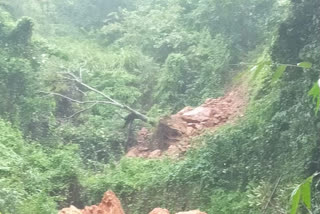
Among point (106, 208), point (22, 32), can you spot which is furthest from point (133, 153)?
point (106, 208)

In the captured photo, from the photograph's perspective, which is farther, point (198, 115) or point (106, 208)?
point (198, 115)

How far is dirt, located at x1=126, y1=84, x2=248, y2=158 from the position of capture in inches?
394

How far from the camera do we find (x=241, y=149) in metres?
7.32

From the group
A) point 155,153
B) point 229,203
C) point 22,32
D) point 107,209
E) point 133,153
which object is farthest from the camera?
point 22,32

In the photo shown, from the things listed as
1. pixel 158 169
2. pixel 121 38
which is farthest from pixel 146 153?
pixel 121 38

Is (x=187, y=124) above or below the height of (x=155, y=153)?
above

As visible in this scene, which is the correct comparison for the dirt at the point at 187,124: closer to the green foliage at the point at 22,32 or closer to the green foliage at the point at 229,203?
the green foliage at the point at 229,203

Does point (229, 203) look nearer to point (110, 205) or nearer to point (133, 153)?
point (110, 205)

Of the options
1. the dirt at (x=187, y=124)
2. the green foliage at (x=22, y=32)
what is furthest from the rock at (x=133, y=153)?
the green foliage at (x=22, y=32)

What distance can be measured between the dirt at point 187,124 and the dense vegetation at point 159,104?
42cm

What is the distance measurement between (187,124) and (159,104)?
7.33 ft

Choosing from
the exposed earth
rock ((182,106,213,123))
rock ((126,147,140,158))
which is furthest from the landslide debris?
rock ((182,106,213,123))

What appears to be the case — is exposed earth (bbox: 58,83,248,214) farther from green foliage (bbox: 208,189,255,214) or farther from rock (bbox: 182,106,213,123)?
green foliage (bbox: 208,189,255,214)

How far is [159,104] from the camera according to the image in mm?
12508
